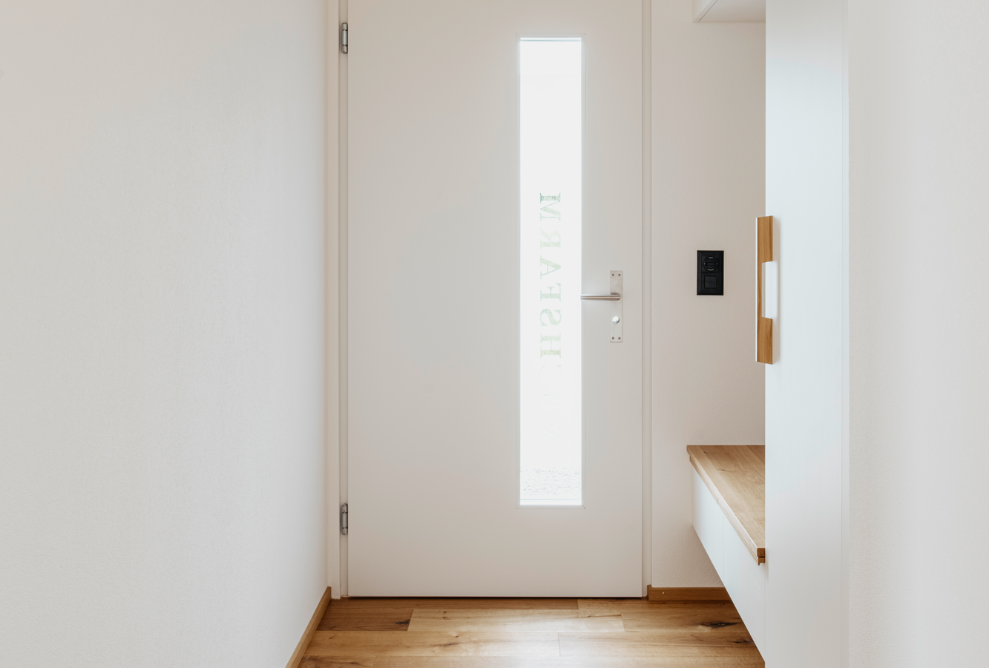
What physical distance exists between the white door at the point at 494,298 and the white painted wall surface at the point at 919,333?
4.37 ft

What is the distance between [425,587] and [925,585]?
A: 6.10 feet

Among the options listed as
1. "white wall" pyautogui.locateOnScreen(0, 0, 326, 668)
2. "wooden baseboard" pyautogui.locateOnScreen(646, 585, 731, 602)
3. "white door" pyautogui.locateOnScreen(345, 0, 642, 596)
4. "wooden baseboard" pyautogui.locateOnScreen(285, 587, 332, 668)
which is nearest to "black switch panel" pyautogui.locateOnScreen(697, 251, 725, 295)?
"white door" pyautogui.locateOnScreen(345, 0, 642, 596)

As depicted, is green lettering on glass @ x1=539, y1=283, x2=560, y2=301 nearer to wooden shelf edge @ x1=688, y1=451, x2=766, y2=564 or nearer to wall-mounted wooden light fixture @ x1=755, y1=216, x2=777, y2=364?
wooden shelf edge @ x1=688, y1=451, x2=766, y2=564

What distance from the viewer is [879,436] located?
1067 millimetres

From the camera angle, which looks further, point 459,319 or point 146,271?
point 459,319

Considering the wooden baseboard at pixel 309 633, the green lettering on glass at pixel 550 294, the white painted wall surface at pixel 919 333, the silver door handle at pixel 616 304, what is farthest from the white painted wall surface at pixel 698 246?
the white painted wall surface at pixel 919 333

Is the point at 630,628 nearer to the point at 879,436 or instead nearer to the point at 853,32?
the point at 879,436

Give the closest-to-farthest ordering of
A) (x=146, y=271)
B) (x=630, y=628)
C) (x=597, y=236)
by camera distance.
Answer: (x=146, y=271) < (x=630, y=628) < (x=597, y=236)

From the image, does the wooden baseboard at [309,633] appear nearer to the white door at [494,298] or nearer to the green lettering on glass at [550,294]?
the white door at [494,298]

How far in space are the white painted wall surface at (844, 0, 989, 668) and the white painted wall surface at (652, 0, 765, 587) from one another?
1.30 meters

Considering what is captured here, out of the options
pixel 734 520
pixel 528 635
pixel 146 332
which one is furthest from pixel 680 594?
pixel 146 332

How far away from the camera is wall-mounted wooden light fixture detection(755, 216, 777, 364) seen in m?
1.54

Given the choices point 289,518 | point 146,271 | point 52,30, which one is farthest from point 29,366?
point 289,518

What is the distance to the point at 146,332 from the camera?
1.18 metres
